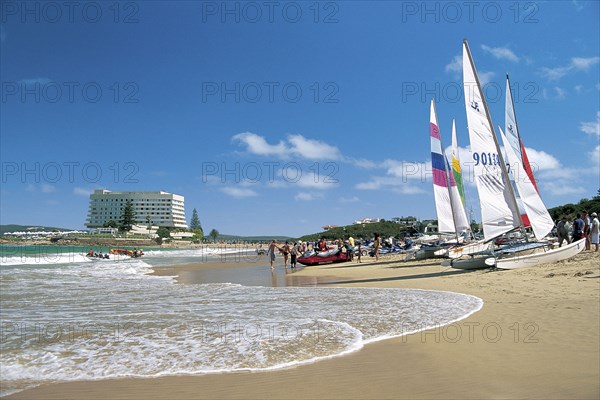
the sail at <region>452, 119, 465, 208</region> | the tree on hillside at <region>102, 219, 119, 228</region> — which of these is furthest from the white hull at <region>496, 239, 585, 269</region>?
the tree on hillside at <region>102, 219, 119, 228</region>

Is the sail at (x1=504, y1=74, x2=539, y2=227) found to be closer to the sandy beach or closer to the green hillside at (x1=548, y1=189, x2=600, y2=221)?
the sandy beach

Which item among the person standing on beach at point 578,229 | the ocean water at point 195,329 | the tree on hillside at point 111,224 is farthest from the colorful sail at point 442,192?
the tree on hillside at point 111,224

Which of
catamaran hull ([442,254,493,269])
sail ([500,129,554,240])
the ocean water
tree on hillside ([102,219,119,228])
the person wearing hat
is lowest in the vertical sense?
the ocean water

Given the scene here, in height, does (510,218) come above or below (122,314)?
above

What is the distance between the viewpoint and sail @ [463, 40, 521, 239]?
627 inches

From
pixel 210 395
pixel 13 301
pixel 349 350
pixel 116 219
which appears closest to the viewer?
pixel 210 395

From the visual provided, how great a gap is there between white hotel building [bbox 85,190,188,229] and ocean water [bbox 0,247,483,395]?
172862 mm

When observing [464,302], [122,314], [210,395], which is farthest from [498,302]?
[122,314]

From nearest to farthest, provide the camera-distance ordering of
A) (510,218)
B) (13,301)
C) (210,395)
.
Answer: (210,395)
(13,301)
(510,218)

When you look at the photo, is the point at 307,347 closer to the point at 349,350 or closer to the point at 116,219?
the point at 349,350

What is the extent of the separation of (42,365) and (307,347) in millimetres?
3476

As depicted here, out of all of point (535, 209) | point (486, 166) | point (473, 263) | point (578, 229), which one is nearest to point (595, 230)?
point (578, 229)

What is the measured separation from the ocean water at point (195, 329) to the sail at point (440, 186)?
14.2 metres

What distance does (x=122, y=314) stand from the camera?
8.81 meters
